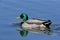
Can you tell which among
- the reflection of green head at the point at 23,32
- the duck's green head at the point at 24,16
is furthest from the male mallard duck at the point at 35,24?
the reflection of green head at the point at 23,32

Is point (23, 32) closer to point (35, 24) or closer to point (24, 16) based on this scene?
point (35, 24)

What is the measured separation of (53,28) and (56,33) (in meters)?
0.84

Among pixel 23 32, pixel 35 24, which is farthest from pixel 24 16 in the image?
pixel 23 32

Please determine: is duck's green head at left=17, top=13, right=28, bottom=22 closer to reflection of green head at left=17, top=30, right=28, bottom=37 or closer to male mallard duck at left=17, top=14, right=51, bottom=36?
male mallard duck at left=17, top=14, right=51, bottom=36

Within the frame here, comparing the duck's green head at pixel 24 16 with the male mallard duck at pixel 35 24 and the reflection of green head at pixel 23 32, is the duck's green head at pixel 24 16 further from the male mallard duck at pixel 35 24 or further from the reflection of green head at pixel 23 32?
the reflection of green head at pixel 23 32

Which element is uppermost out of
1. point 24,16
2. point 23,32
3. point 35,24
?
point 24,16

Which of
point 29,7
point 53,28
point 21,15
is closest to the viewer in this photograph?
point 53,28

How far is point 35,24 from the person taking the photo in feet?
47.6

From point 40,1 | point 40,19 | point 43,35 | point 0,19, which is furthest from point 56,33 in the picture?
point 40,1

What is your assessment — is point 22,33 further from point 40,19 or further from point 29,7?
point 29,7

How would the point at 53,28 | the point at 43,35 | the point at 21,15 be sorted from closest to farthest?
the point at 43,35 < the point at 53,28 < the point at 21,15

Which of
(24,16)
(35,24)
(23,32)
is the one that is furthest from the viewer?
(24,16)

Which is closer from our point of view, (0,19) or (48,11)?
(0,19)

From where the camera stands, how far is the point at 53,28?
45.9ft
